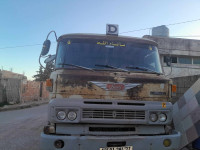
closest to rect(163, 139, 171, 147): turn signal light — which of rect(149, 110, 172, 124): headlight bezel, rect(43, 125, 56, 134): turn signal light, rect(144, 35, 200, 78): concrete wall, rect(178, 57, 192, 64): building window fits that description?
rect(149, 110, 172, 124): headlight bezel

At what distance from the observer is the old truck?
318cm

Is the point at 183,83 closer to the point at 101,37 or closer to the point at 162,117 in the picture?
the point at 162,117

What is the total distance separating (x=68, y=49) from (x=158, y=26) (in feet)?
55.3

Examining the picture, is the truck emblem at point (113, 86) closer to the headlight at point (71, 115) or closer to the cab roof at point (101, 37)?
the headlight at point (71, 115)

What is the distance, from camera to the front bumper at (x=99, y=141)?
3.01 m

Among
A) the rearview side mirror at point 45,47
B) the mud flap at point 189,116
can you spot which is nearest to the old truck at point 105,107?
the rearview side mirror at point 45,47

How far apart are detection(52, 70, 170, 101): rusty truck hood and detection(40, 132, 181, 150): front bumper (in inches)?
27.4

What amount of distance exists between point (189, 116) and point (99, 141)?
298cm

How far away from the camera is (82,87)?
3385 millimetres

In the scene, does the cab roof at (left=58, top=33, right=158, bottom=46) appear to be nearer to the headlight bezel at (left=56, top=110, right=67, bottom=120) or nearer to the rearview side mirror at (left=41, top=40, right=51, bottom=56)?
the rearview side mirror at (left=41, top=40, right=51, bottom=56)

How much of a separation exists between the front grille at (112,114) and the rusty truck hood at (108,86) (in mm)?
256

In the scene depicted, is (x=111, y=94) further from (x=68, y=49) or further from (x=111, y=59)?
(x=68, y=49)

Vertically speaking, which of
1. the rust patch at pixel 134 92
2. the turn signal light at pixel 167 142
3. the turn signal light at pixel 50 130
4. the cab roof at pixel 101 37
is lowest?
the turn signal light at pixel 167 142

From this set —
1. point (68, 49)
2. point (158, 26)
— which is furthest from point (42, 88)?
point (68, 49)
